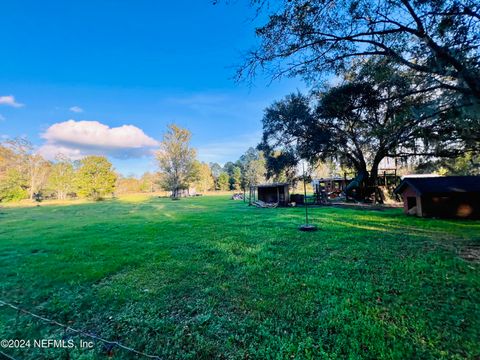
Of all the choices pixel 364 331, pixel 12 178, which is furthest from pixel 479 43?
pixel 12 178

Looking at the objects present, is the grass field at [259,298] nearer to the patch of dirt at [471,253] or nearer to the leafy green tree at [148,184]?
the patch of dirt at [471,253]

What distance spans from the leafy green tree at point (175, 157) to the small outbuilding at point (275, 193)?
20.3 metres

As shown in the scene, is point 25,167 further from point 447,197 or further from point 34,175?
point 447,197

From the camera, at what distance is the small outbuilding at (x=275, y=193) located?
66.4 ft

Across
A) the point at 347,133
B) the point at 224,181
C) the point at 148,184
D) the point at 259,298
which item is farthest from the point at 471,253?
the point at 148,184

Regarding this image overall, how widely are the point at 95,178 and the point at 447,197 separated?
42769mm

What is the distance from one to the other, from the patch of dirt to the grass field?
0.13ft

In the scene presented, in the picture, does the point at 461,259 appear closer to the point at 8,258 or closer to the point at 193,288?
the point at 193,288

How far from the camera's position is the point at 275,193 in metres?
22.0

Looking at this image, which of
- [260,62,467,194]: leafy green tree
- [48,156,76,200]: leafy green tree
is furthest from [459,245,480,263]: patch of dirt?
[48,156,76,200]: leafy green tree

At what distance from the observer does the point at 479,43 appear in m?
4.96

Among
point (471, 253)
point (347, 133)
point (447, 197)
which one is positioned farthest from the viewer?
point (347, 133)

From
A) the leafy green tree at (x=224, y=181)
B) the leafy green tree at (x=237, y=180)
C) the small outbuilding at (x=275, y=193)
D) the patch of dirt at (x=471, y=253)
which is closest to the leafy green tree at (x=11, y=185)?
the small outbuilding at (x=275, y=193)

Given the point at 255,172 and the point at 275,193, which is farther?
the point at 255,172
